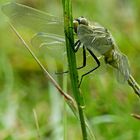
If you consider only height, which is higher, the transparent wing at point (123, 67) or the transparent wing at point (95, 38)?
the transparent wing at point (95, 38)

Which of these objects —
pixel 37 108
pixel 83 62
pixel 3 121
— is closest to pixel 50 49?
pixel 83 62

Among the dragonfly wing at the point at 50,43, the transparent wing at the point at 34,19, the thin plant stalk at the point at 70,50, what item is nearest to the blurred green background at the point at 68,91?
the dragonfly wing at the point at 50,43

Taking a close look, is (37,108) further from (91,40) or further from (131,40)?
(91,40)

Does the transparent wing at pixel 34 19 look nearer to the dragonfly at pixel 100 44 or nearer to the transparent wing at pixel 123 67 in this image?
the dragonfly at pixel 100 44

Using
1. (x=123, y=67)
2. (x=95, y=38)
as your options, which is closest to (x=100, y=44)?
(x=95, y=38)

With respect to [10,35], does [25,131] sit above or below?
below

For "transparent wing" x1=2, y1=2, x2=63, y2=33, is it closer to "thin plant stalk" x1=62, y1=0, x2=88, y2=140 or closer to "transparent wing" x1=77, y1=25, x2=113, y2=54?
"transparent wing" x1=77, y1=25, x2=113, y2=54

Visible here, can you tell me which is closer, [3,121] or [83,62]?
[83,62]

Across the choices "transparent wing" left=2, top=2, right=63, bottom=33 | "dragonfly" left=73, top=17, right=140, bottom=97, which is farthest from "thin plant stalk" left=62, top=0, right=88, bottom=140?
"transparent wing" left=2, top=2, right=63, bottom=33

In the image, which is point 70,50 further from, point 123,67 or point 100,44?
point 123,67
